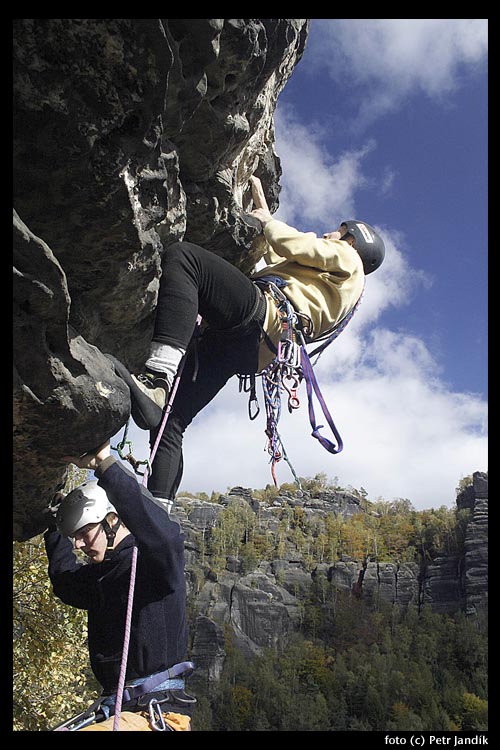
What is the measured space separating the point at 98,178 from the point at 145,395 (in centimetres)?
85

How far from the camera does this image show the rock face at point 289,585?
5759 cm

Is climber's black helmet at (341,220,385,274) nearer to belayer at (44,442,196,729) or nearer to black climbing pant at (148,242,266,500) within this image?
black climbing pant at (148,242,266,500)

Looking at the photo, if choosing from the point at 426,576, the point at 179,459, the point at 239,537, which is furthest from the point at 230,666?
the point at 179,459

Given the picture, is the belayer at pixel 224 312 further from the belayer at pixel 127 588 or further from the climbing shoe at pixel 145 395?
the belayer at pixel 127 588

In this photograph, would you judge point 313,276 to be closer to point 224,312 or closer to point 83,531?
point 224,312

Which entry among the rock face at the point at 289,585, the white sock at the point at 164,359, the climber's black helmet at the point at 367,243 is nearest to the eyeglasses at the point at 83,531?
the white sock at the point at 164,359

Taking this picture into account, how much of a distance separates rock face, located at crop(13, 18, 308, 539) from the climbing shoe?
3.5 inches

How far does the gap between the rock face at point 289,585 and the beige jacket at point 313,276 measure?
52.5 meters

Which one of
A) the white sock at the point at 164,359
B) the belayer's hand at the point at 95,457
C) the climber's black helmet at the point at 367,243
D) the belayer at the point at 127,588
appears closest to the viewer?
the belayer at the point at 127,588

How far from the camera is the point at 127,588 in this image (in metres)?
2.36

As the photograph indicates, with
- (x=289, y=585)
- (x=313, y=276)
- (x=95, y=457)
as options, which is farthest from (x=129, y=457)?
(x=289, y=585)

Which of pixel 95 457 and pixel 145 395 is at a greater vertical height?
pixel 145 395

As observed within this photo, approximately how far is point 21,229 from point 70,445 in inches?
36.9
